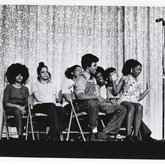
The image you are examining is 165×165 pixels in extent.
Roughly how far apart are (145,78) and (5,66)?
4.59 ft

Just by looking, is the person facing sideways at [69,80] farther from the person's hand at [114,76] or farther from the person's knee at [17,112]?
the person's knee at [17,112]

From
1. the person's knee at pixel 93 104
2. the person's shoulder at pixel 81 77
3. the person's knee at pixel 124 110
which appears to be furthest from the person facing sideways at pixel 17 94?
the person's knee at pixel 124 110

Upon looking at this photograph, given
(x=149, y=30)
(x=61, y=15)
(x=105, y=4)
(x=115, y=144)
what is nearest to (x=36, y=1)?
(x=61, y=15)

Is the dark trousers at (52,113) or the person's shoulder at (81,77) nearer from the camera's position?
the dark trousers at (52,113)

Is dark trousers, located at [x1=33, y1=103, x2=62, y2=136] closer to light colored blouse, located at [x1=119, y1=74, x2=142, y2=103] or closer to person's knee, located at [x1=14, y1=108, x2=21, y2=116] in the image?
person's knee, located at [x1=14, y1=108, x2=21, y2=116]

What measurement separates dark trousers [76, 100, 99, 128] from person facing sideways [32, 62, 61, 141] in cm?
22

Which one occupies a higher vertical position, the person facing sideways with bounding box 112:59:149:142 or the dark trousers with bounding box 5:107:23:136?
the person facing sideways with bounding box 112:59:149:142

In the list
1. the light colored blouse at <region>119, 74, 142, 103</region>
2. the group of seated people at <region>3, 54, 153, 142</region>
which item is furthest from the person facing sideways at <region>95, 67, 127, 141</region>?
the light colored blouse at <region>119, 74, 142, 103</region>

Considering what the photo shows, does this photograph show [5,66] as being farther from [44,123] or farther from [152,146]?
[152,146]

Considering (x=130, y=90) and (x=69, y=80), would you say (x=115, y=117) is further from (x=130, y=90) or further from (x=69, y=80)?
(x=69, y=80)

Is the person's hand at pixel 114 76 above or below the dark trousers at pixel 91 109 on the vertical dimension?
above

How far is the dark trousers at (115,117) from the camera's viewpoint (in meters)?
5.11

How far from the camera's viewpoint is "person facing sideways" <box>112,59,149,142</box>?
5154 millimetres

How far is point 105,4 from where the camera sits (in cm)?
521
